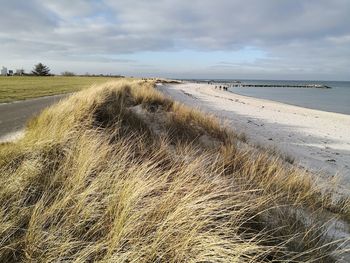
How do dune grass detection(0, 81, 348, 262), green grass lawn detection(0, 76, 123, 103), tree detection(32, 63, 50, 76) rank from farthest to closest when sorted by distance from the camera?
tree detection(32, 63, 50, 76) < green grass lawn detection(0, 76, 123, 103) < dune grass detection(0, 81, 348, 262)

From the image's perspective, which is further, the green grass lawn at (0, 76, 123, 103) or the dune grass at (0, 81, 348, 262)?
the green grass lawn at (0, 76, 123, 103)

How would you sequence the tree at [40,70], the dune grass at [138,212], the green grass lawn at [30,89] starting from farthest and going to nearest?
the tree at [40,70] → the green grass lawn at [30,89] → the dune grass at [138,212]

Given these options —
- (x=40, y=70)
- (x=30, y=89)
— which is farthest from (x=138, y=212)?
(x=40, y=70)

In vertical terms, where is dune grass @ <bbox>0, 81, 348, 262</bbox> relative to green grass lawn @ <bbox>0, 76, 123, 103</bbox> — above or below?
above

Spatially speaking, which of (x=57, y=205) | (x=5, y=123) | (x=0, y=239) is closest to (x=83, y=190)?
(x=57, y=205)

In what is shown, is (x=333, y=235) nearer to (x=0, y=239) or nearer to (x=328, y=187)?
(x=328, y=187)

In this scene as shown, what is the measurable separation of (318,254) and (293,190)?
74.0 inches

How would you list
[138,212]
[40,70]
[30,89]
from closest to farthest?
[138,212] → [30,89] → [40,70]

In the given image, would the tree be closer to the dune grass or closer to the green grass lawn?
the green grass lawn

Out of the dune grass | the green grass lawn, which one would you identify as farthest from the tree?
the dune grass

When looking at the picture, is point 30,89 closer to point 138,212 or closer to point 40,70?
point 138,212

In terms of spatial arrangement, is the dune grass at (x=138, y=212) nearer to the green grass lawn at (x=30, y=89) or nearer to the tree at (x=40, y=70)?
the green grass lawn at (x=30, y=89)

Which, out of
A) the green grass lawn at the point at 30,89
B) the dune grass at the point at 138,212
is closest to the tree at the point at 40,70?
the green grass lawn at the point at 30,89

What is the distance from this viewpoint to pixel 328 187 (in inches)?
236
